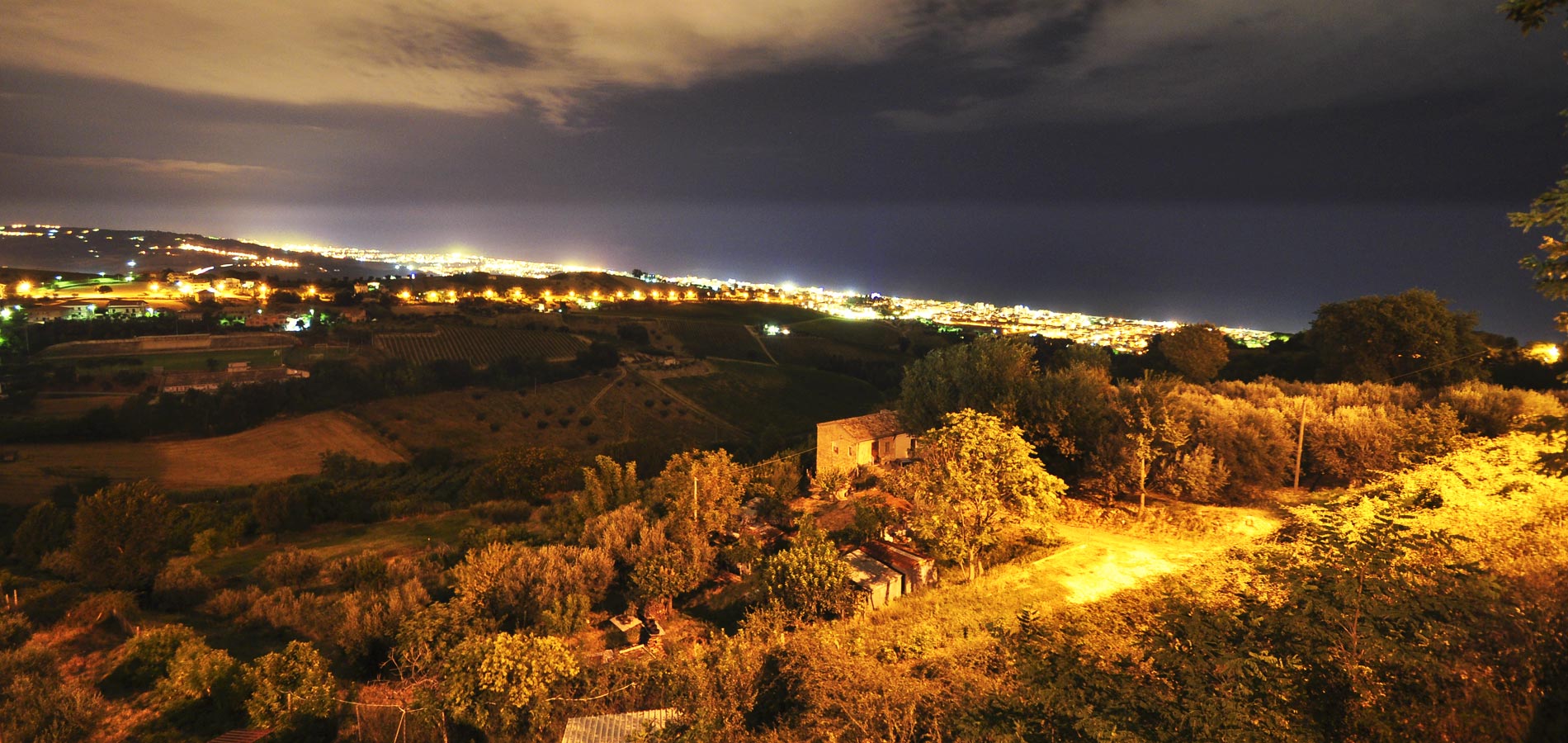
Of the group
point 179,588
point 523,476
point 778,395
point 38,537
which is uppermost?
point 179,588

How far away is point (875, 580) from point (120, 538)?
14.6 meters

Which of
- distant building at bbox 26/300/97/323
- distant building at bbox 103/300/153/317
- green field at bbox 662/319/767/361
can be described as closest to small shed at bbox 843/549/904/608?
green field at bbox 662/319/767/361

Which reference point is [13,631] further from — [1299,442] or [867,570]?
[1299,442]

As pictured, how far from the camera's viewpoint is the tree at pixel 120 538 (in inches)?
487

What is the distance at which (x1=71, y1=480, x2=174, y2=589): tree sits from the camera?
12.4 metres

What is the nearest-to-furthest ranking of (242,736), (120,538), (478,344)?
1. (242,736)
2. (120,538)
3. (478,344)

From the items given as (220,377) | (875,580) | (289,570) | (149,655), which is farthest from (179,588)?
(220,377)

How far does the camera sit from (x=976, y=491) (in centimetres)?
1079

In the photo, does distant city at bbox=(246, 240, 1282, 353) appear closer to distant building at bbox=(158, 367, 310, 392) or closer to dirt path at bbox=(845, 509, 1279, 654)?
dirt path at bbox=(845, 509, 1279, 654)

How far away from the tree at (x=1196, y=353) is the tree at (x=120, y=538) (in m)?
31.9

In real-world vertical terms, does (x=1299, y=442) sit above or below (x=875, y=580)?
above

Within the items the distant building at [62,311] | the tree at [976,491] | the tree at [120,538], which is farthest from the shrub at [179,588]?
the distant building at [62,311]

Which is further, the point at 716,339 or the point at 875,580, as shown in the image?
the point at 716,339

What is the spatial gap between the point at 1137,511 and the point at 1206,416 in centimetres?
331
